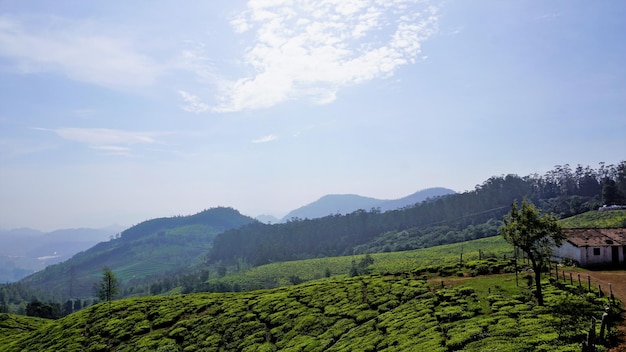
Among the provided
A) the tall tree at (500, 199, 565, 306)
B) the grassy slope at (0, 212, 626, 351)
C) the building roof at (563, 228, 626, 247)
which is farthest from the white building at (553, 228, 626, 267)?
the tall tree at (500, 199, 565, 306)

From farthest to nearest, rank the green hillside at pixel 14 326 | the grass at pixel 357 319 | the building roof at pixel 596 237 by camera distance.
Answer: the green hillside at pixel 14 326 < the building roof at pixel 596 237 < the grass at pixel 357 319

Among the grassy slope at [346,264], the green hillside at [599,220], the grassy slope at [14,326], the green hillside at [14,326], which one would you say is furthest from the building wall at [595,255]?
the grassy slope at [14,326]

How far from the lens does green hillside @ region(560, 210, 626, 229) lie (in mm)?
114938

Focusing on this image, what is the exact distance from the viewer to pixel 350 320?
46.2m

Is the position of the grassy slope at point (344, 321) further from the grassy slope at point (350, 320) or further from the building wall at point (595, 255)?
the building wall at point (595, 255)

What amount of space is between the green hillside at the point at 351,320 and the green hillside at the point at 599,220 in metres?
78.9

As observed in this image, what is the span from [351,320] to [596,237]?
43.4 m

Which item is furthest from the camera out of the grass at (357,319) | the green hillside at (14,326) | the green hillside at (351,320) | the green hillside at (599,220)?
the green hillside at (599,220)

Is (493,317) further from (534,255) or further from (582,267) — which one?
(582,267)

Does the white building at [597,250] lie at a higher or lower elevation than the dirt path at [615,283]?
higher

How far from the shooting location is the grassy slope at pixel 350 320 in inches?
1266

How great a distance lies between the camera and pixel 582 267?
59.6 m

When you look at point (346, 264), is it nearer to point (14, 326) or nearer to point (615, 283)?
point (14, 326)

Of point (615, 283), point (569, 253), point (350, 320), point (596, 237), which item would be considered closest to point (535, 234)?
point (615, 283)
